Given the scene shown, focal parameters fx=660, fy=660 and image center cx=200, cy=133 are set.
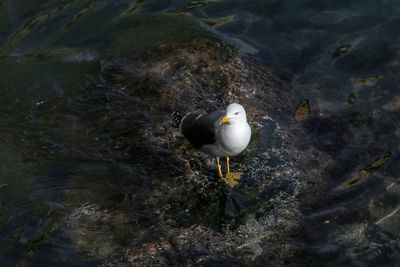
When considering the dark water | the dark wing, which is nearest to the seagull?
the dark wing

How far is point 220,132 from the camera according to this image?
23.1ft

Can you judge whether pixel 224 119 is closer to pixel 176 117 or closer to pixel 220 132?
pixel 220 132

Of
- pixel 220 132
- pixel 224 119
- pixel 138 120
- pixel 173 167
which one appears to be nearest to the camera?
pixel 224 119

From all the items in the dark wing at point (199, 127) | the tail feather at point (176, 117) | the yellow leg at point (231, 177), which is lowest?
the yellow leg at point (231, 177)

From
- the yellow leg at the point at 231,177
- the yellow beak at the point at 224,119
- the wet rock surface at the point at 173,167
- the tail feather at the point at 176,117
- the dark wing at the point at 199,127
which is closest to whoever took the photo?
the wet rock surface at the point at 173,167

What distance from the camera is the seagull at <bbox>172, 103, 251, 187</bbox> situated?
273 inches

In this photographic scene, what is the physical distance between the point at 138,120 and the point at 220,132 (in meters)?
1.72

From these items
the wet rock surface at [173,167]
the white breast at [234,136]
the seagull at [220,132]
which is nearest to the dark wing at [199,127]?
the seagull at [220,132]

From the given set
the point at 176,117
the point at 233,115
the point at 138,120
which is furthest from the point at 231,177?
the point at 138,120

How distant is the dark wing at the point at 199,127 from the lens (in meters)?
7.21

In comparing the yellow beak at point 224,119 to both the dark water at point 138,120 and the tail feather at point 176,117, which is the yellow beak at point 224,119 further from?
the tail feather at point 176,117

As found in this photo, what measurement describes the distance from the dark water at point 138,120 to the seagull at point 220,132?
0.59 m

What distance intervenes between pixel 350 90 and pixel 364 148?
51.1 inches

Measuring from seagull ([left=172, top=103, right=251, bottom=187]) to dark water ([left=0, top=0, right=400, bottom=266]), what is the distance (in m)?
0.59
